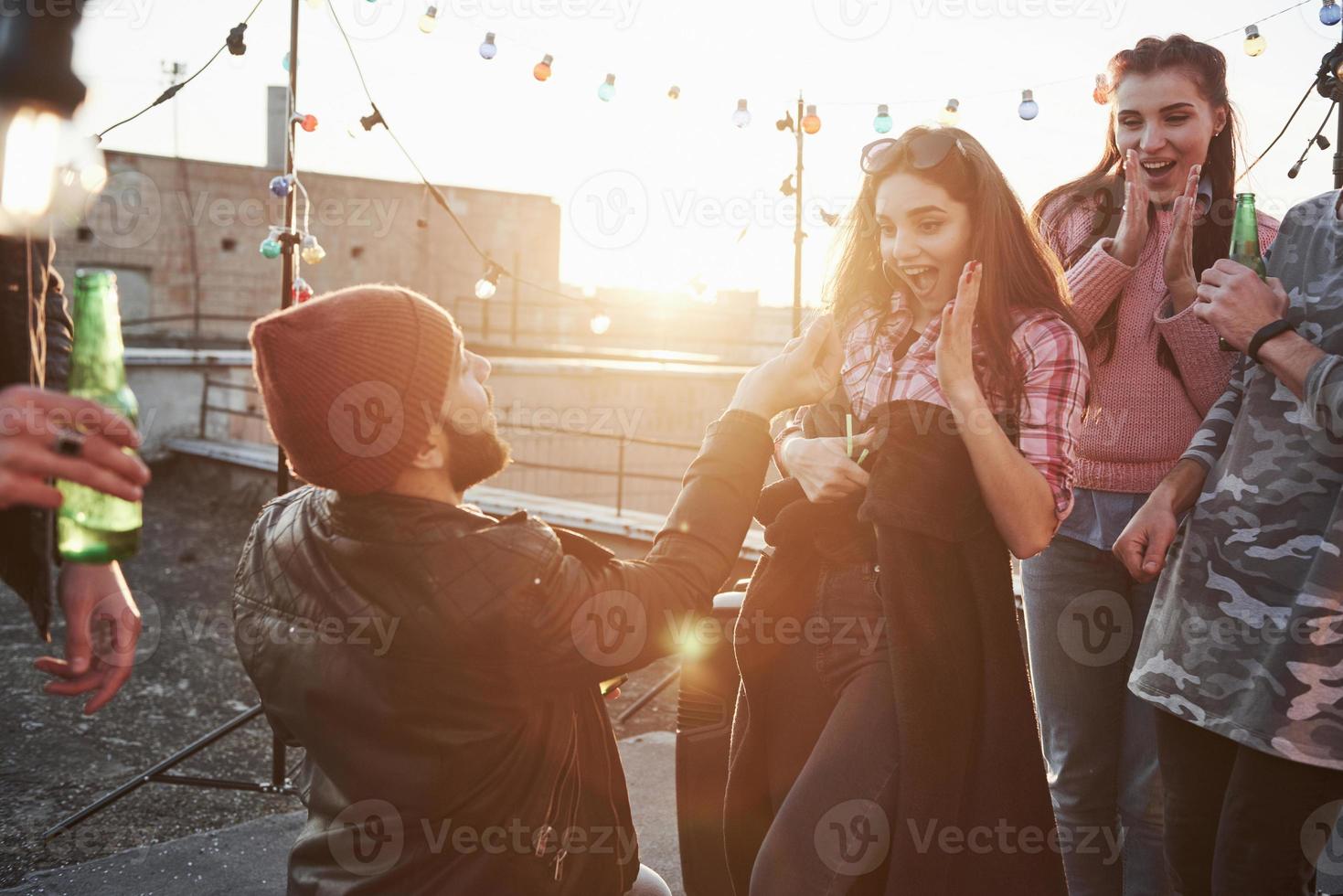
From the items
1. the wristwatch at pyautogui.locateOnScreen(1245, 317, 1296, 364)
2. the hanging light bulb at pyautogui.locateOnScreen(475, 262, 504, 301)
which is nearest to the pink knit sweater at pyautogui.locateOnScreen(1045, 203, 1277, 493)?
the wristwatch at pyautogui.locateOnScreen(1245, 317, 1296, 364)

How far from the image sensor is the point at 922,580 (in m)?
1.79

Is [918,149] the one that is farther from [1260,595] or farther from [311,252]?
[311,252]

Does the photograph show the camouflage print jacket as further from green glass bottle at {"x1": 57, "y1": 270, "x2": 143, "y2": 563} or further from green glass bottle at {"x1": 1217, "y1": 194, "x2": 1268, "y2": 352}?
green glass bottle at {"x1": 57, "y1": 270, "x2": 143, "y2": 563}

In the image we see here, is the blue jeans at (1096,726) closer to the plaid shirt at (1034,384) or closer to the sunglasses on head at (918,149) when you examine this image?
the plaid shirt at (1034,384)

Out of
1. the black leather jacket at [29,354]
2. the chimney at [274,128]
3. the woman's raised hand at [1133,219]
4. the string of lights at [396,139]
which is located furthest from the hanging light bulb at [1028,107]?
the chimney at [274,128]

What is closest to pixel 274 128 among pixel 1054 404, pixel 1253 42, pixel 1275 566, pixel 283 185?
pixel 283 185

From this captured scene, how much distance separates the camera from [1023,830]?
177cm

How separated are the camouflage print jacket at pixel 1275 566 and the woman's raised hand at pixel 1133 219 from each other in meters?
0.30

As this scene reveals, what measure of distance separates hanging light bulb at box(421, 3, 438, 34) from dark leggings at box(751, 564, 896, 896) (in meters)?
3.79

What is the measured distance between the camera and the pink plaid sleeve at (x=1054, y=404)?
1.86 m

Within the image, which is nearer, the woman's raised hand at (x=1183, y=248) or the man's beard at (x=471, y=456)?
the man's beard at (x=471, y=456)

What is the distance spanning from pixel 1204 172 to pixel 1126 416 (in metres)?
0.65

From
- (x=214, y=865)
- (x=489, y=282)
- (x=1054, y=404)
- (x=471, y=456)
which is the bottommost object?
(x=214, y=865)

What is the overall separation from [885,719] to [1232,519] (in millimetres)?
780
